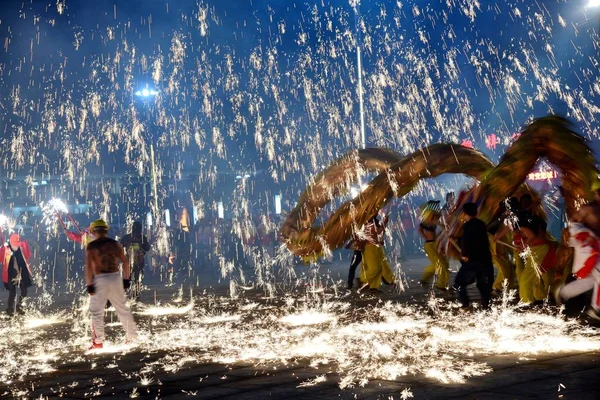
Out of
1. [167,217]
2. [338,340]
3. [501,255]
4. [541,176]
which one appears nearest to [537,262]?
[501,255]

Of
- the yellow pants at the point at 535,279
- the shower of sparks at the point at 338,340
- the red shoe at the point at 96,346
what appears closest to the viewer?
the shower of sparks at the point at 338,340

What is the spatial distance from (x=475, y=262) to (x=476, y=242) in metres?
0.30

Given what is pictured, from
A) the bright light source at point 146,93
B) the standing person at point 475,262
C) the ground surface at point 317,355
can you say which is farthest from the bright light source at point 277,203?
the standing person at point 475,262

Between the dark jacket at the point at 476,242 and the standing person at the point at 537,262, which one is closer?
the dark jacket at the point at 476,242

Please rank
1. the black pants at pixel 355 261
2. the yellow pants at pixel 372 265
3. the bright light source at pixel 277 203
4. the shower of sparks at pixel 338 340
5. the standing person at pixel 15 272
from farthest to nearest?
the bright light source at pixel 277 203, the black pants at pixel 355 261, the yellow pants at pixel 372 265, the standing person at pixel 15 272, the shower of sparks at pixel 338 340

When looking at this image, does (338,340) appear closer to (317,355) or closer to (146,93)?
(317,355)

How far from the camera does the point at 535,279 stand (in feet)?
41.1

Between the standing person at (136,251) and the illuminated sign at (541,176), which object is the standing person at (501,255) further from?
the illuminated sign at (541,176)

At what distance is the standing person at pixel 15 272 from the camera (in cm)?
1491

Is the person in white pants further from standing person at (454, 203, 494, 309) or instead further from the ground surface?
standing person at (454, 203, 494, 309)

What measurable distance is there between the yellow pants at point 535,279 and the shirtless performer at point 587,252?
8.11ft

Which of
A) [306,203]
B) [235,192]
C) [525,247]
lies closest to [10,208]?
[235,192]

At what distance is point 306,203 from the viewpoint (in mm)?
15000

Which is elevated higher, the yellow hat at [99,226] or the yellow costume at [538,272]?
the yellow hat at [99,226]
